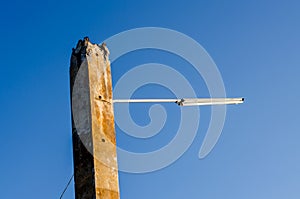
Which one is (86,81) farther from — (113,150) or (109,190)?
(109,190)

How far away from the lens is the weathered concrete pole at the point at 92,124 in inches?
221

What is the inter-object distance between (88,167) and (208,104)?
248 centimetres

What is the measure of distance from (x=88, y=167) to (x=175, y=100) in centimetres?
220

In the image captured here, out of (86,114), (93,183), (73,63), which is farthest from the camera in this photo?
(73,63)

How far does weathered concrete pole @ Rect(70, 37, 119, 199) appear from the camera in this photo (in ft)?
18.4

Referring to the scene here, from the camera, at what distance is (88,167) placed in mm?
5664

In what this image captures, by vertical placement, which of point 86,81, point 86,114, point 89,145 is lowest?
point 89,145

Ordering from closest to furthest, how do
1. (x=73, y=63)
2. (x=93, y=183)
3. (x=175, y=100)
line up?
(x=93, y=183), (x=73, y=63), (x=175, y=100)

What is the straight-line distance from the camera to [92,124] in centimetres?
582

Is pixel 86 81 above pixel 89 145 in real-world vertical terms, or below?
above

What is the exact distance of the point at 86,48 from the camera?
625 centimetres

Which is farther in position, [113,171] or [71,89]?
[71,89]

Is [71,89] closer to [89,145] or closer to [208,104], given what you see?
[89,145]

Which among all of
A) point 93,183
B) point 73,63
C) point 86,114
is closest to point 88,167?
point 93,183
